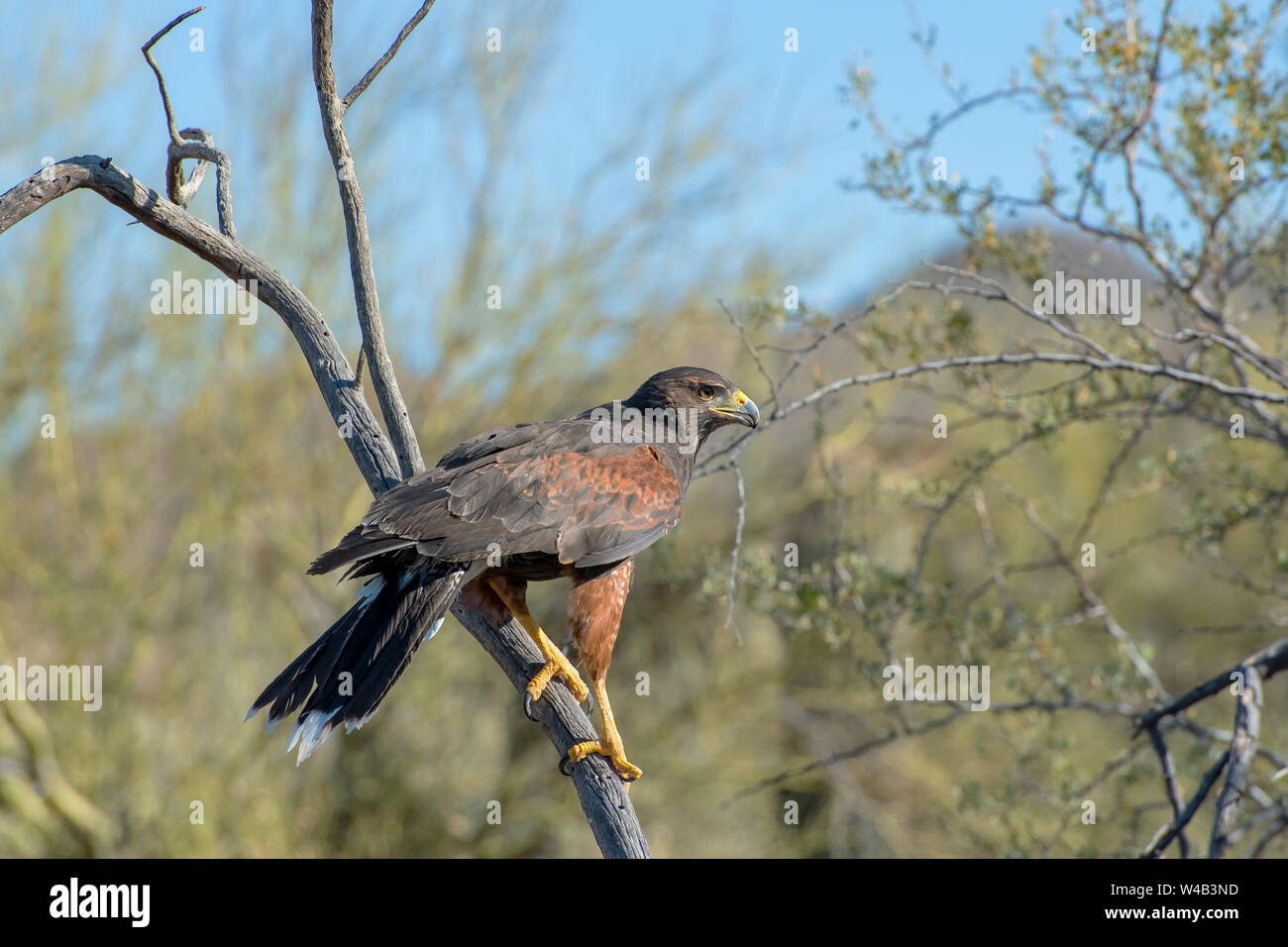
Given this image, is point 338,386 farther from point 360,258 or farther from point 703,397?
point 703,397

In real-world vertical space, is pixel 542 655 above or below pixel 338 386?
below

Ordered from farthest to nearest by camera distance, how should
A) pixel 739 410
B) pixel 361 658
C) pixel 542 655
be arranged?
pixel 739 410, pixel 542 655, pixel 361 658

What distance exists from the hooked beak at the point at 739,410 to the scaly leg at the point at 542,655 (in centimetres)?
113

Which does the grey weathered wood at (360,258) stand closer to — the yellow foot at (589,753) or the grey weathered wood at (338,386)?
the grey weathered wood at (338,386)

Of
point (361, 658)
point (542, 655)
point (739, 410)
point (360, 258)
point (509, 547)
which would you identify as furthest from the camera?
point (739, 410)

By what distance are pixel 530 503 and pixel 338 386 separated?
734 mm

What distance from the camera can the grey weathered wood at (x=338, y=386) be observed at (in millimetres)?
3266

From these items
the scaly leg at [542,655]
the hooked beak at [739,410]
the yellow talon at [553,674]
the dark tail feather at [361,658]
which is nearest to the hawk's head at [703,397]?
the hooked beak at [739,410]

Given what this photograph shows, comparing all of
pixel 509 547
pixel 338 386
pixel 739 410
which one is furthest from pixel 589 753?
pixel 739 410

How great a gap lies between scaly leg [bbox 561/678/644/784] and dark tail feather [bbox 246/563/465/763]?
23.4 inches

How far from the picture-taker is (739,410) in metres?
4.60

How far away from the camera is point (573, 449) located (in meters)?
4.07

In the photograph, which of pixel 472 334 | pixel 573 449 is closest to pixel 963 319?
pixel 573 449
